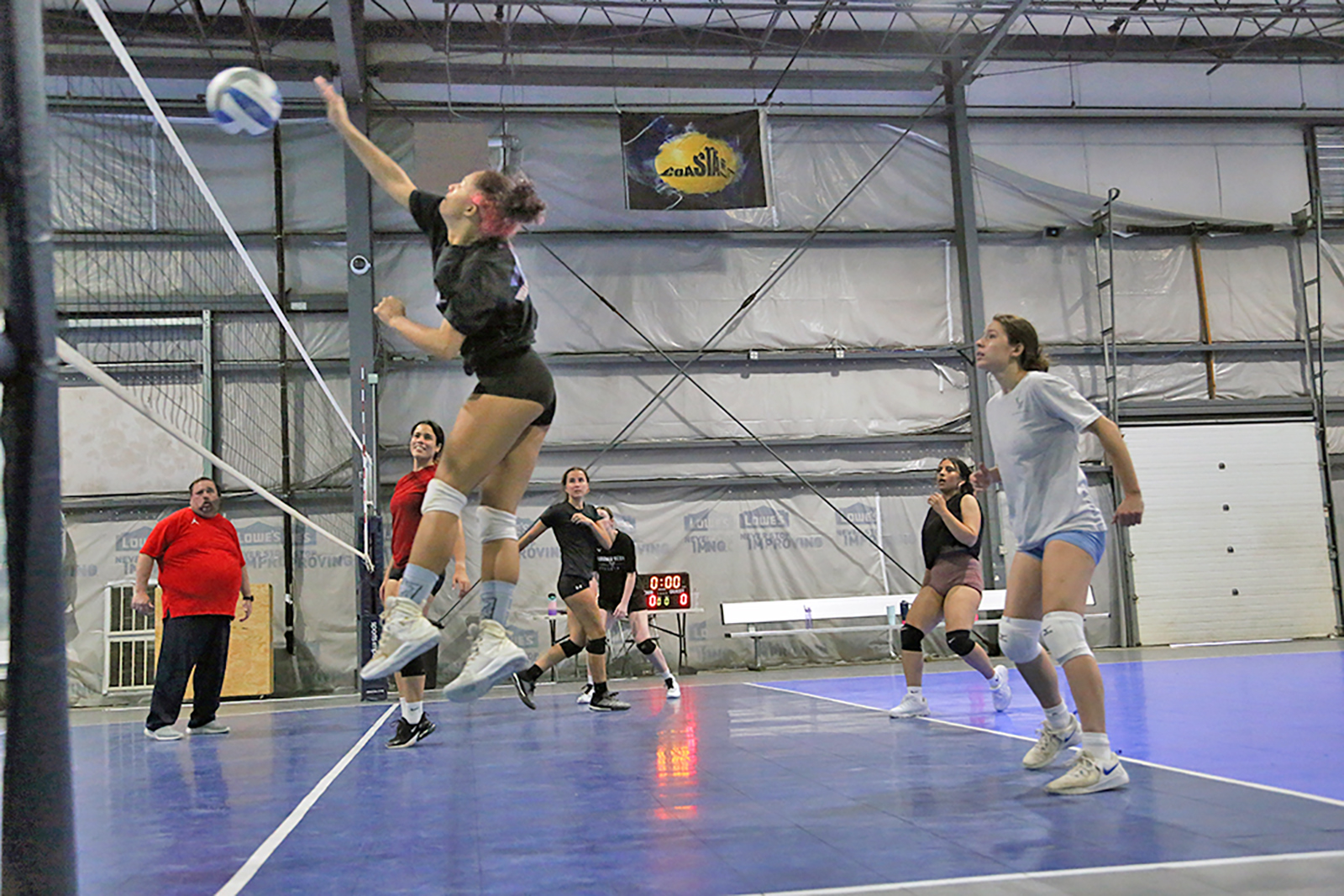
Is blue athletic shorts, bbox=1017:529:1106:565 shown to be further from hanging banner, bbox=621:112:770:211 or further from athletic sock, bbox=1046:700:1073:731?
hanging banner, bbox=621:112:770:211

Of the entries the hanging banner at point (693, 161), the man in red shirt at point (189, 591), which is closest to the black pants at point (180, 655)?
the man in red shirt at point (189, 591)

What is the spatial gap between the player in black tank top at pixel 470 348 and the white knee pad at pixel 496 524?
21cm

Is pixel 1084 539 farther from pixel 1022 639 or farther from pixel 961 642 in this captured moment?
pixel 961 642

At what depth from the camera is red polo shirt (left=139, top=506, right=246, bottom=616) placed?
7543mm

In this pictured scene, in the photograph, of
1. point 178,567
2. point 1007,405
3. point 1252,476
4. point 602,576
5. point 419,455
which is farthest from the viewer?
point 1252,476

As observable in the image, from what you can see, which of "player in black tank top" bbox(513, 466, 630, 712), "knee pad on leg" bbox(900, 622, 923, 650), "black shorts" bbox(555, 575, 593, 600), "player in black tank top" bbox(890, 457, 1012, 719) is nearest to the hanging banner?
"player in black tank top" bbox(513, 466, 630, 712)

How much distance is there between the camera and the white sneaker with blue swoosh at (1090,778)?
3.91m

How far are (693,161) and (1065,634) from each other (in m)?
11.0

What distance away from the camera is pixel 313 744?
693 centimetres

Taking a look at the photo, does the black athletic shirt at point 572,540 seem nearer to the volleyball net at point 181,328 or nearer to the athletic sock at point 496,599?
the athletic sock at point 496,599

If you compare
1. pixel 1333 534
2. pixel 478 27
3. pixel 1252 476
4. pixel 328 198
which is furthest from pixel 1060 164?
pixel 328 198

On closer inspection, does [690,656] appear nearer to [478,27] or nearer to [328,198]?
[328,198]

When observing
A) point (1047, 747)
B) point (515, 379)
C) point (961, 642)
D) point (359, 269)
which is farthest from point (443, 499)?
point (359, 269)

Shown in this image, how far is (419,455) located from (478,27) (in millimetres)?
9513
